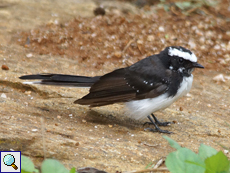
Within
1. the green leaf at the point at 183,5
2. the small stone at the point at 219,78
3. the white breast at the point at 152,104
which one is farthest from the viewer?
the green leaf at the point at 183,5

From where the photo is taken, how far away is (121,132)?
4086 millimetres

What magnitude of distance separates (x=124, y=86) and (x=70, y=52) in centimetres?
215

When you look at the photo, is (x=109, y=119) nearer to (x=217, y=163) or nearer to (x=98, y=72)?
(x=98, y=72)

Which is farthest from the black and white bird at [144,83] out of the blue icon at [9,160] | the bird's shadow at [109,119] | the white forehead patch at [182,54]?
the blue icon at [9,160]

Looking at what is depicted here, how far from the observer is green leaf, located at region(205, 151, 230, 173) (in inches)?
97.4

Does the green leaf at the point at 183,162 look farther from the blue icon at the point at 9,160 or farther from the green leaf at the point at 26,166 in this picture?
the blue icon at the point at 9,160

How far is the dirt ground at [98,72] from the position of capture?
3391 millimetres

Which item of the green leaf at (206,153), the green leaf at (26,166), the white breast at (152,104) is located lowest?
the white breast at (152,104)

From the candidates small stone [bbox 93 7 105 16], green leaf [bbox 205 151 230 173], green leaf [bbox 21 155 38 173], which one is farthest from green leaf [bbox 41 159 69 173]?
small stone [bbox 93 7 105 16]

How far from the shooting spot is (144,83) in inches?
168

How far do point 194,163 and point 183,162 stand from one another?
0.13m

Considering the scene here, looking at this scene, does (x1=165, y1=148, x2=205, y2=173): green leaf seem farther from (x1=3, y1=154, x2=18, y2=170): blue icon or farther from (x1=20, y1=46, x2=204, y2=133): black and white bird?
(x1=20, y1=46, x2=204, y2=133): black and white bird

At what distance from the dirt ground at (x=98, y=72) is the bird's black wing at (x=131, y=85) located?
1.23 ft

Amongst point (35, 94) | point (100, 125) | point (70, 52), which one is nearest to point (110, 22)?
point (70, 52)
